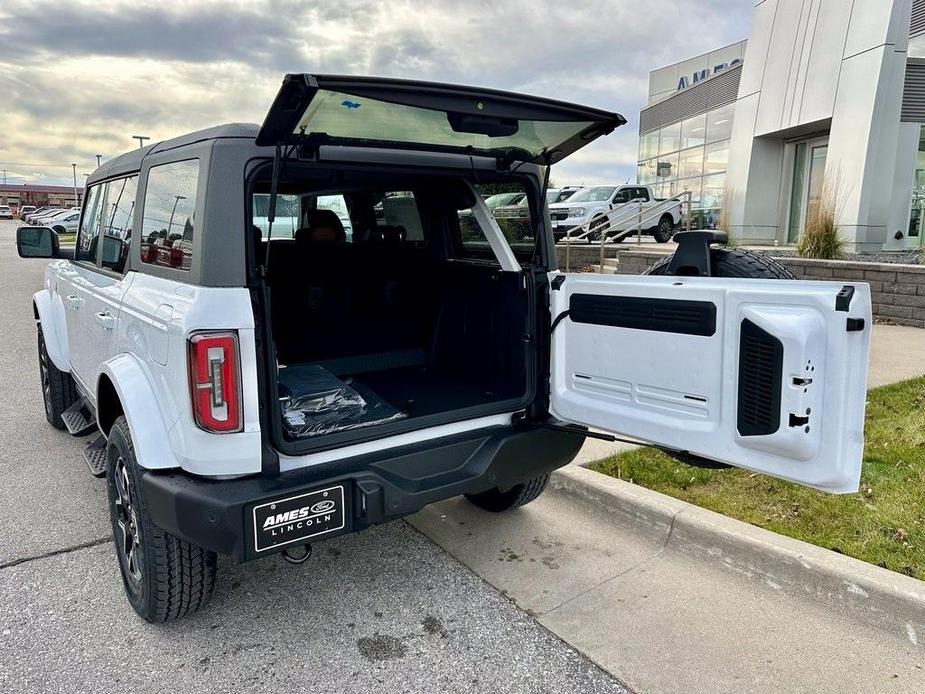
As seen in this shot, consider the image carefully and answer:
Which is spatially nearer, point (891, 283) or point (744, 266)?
point (744, 266)

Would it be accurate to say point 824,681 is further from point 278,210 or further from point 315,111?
point 278,210

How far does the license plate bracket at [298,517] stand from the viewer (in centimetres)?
247

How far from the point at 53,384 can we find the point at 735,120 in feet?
61.9

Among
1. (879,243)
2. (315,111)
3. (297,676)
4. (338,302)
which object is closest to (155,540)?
(297,676)

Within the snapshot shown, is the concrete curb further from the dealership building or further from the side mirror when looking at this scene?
the dealership building

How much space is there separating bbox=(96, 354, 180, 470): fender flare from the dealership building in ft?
37.2

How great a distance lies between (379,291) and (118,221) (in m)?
1.55

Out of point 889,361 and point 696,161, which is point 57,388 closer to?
point 889,361

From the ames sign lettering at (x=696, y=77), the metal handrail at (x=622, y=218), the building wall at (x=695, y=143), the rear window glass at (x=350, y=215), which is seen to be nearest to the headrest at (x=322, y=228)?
the rear window glass at (x=350, y=215)

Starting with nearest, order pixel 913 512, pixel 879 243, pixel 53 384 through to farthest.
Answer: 1. pixel 913 512
2. pixel 53 384
3. pixel 879 243

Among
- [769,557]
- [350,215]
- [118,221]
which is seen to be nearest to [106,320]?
[118,221]

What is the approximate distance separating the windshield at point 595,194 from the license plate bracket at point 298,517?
18.0 meters

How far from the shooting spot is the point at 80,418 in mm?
4531

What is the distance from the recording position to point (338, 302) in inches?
178
